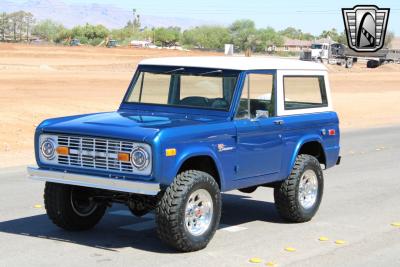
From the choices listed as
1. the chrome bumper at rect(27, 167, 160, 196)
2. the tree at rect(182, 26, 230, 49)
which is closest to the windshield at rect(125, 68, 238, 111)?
the chrome bumper at rect(27, 167, 160, 196)

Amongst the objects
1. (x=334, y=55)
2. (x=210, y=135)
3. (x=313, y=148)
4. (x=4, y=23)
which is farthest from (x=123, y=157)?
(x=4, y=23)

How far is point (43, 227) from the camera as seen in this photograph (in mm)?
8469

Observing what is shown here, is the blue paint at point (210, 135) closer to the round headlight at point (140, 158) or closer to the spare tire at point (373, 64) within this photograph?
the round headlight at point (140, 158)

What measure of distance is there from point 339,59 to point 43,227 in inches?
2791

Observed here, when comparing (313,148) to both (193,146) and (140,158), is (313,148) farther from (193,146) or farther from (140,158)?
(140,158)

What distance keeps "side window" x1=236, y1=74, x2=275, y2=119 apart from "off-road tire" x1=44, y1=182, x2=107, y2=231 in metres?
1.91

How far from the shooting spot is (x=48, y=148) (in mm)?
7672

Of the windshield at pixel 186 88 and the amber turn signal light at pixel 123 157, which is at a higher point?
the windshield at pixel 186 88

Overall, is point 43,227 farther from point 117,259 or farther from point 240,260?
point 240,260

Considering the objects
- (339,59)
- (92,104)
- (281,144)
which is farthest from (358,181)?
(339,59)

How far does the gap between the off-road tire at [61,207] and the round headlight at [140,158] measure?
1.28 metres

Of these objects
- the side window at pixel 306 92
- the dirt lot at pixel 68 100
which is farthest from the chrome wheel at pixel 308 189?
the dirt lot at pixel 68 100

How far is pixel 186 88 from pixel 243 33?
153 meters

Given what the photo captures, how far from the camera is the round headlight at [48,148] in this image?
764 cm
